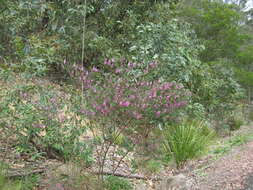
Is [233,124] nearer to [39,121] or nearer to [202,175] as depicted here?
[202,175]

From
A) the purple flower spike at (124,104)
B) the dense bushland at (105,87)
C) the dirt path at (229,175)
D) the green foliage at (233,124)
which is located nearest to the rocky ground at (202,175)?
the dirt path at (229,175)

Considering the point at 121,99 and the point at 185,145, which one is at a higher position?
the point at 121,99

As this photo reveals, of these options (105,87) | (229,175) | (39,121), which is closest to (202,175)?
(229,175)

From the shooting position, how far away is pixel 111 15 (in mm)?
5980

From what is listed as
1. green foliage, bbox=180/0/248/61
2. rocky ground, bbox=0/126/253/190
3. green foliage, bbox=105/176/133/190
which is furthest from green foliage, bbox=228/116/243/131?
green foliage, bbox=105/176/133/190

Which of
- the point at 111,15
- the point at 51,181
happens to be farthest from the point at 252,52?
the point at 51,181

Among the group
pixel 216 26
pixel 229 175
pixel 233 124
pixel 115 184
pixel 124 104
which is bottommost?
pixel 233 124

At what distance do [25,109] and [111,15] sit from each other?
376cm

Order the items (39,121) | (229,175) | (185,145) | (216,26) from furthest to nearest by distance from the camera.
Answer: (216,26) → (185,145) → (39,121) → (229,175)

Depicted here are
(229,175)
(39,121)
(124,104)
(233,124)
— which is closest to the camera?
(124,104)

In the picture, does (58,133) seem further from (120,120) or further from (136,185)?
(136,185)

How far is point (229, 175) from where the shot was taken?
258 centimetres

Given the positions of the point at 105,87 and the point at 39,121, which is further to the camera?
the point at 39,121

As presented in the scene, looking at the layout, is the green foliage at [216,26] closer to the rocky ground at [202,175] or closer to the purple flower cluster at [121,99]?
the rocky ground at [202,175]
